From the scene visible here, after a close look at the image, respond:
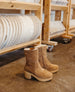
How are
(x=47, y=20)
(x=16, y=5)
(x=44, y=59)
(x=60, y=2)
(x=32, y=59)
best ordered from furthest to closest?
(x=60, y=2) → (x=47, y=20) → (x=16, y=5) → (x=44, y=59) → (x=32, y=59)

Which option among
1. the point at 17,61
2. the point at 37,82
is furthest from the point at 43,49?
the point at 17,61

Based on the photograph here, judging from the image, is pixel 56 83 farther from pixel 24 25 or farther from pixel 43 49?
pixel 24 25

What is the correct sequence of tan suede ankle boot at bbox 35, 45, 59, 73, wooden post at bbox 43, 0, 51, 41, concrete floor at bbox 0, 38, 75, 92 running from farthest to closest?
1. wooden post at bbox 43, 0, 51, 41
2. tan suede ankle boot at bbox 35, 45, 59, 73
3. concrete floor at bbox 0, 38, 75, 92

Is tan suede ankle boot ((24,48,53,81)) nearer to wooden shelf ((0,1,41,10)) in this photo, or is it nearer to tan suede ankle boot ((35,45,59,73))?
tan suede ankle boot ((35,45,59,73))

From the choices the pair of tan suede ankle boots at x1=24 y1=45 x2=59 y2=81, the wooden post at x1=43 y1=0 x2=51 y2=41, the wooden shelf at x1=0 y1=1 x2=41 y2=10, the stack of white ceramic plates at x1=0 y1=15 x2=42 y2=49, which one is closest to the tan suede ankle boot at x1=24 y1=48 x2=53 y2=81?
the pair of tan suede ankle boots at x1=24 y1=45 x2=59 y2=81

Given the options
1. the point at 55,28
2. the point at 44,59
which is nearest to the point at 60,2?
the point at 55,28

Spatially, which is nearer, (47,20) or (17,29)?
(17,29)

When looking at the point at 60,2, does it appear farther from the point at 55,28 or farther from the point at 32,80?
the point at 32,80

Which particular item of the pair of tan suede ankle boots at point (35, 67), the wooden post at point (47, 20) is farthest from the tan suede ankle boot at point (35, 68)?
the wooden post at point (47, 20)

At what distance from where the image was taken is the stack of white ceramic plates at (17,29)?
4.48ft

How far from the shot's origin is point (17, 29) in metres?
1.51

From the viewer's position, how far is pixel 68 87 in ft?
3.62

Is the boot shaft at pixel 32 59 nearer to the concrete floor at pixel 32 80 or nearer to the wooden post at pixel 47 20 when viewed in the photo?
the concrete floor at pixel 32 80

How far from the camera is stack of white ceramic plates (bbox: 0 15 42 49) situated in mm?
1364
